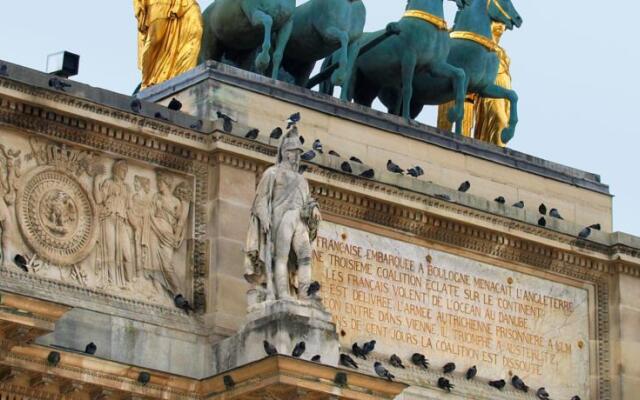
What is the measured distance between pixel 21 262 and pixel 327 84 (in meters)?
6.58

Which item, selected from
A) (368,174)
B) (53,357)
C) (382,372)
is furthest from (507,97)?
(53,357)

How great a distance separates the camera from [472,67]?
38.1 meters

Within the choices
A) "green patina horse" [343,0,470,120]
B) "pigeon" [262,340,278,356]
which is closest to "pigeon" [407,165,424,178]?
"green patina horse" [343,0,470,120]

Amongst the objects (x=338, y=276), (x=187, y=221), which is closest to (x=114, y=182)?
(x=187, y=221)

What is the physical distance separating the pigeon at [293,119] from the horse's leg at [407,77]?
2.46 meters

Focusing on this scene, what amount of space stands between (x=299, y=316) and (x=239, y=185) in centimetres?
227

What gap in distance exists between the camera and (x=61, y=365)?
31500mm

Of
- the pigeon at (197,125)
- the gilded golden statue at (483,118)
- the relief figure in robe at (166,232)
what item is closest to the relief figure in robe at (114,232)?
the relief figure in robe at (166,232)

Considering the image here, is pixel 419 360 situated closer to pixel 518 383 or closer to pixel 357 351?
pixel 357 351

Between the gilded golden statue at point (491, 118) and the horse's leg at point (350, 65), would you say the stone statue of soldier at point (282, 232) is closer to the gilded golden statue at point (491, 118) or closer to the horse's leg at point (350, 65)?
the horse's leg at point (350, 65)

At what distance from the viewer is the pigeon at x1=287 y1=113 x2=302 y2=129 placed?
33.1 metres

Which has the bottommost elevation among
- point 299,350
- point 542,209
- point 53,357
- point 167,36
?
point 53,357

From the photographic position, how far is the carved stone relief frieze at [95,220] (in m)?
32.3

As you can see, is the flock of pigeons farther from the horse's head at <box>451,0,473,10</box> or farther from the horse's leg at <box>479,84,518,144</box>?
the horse's head at <box>451,0,473,10</box>
